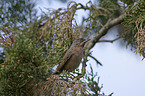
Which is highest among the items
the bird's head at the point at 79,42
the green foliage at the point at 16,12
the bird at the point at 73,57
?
the green foliage at the point at 16,12

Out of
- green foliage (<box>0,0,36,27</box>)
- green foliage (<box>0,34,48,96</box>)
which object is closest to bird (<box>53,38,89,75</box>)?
green foliage (<box>0,34,48,96</box>)

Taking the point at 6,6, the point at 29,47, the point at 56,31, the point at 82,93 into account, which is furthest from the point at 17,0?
the point at 82,93

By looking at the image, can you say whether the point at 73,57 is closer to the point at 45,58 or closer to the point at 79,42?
the point at 79,42

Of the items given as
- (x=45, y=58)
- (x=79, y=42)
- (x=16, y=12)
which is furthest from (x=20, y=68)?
(x=16, y=12)

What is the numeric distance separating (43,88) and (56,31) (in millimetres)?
490

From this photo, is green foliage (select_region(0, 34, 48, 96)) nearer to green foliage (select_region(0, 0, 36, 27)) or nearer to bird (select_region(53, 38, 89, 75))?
bird (select_region(53, 38, 89, 75))

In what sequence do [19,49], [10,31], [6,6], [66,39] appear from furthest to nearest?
[6,6]
[10,31]
[66,39]
[19,49]

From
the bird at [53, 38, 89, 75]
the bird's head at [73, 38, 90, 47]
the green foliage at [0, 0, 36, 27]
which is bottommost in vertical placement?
the bird at [53, 38, 89, 75]

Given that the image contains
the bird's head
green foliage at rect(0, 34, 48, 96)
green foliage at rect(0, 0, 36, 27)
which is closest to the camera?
green foliage at rect(0, 34, 48, 96)

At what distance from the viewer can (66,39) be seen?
1426 mm

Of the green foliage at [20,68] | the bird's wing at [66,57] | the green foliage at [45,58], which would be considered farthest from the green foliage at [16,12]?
the green foliage at [20,68]

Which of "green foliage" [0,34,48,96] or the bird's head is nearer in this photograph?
"green foliage" [0,34,48,96]

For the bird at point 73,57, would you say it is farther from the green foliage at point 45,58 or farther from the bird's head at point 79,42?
the green foliage at point 45,58

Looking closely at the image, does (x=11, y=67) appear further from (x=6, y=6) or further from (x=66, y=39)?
(x=6, y=6)
